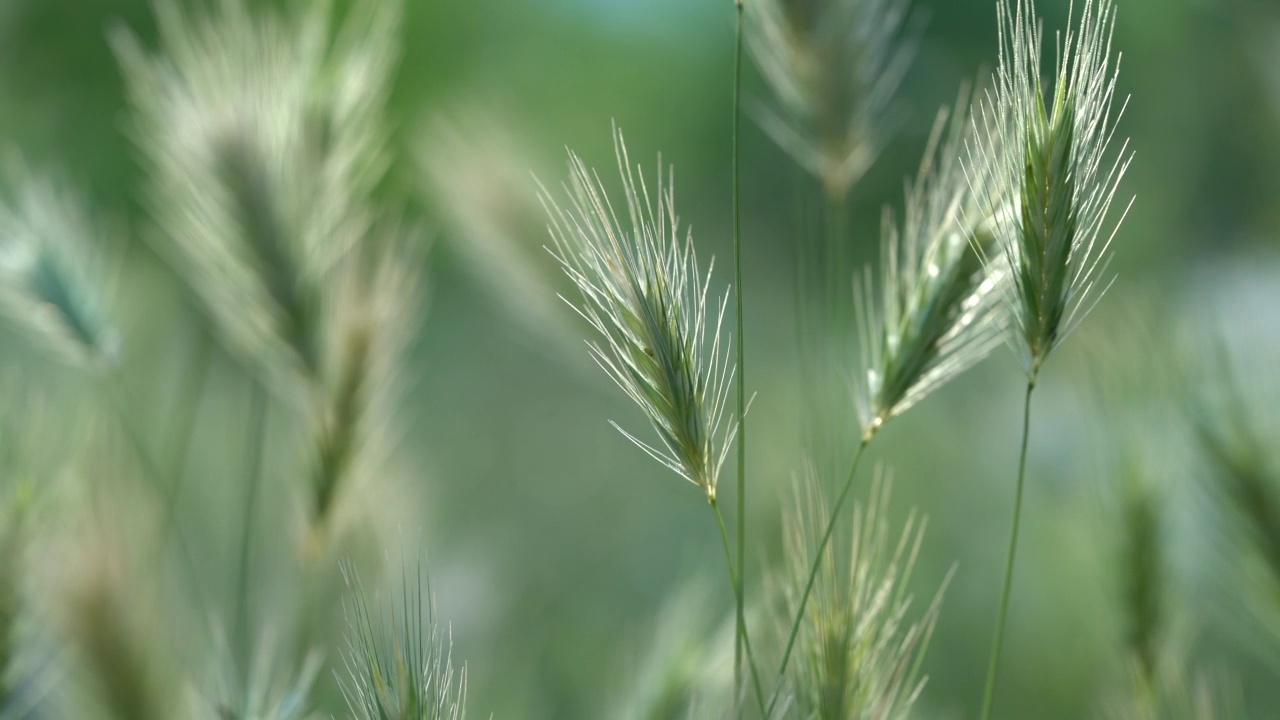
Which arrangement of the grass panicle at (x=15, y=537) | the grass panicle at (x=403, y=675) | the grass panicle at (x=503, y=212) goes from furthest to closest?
the grass panicle at (x=503, y=212) < the grass panicle at (x=15, y=537) < the grass panicle at (x=403, y=675)

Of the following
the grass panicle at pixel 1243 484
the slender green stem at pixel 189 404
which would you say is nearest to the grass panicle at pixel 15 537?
the slender green stem at pixel 189 404

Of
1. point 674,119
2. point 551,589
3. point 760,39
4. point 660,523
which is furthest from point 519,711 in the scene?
point 674,119

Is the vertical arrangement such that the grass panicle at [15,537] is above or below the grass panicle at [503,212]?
below

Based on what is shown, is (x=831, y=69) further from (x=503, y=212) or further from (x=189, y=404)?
(x=189, y=404)

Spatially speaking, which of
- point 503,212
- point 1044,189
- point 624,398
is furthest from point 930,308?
point 624,398

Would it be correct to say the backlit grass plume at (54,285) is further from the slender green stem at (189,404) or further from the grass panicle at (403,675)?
the grass panicle at (403,675)

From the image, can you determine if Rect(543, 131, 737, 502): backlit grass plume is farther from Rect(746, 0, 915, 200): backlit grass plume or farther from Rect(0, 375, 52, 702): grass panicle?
Rect(0, 375, 52, 702): grass panicle

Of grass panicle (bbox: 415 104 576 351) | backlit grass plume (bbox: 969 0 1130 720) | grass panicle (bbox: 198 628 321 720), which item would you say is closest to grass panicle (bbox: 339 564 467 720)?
grass panicle (bbox: 198 628 321 720)
